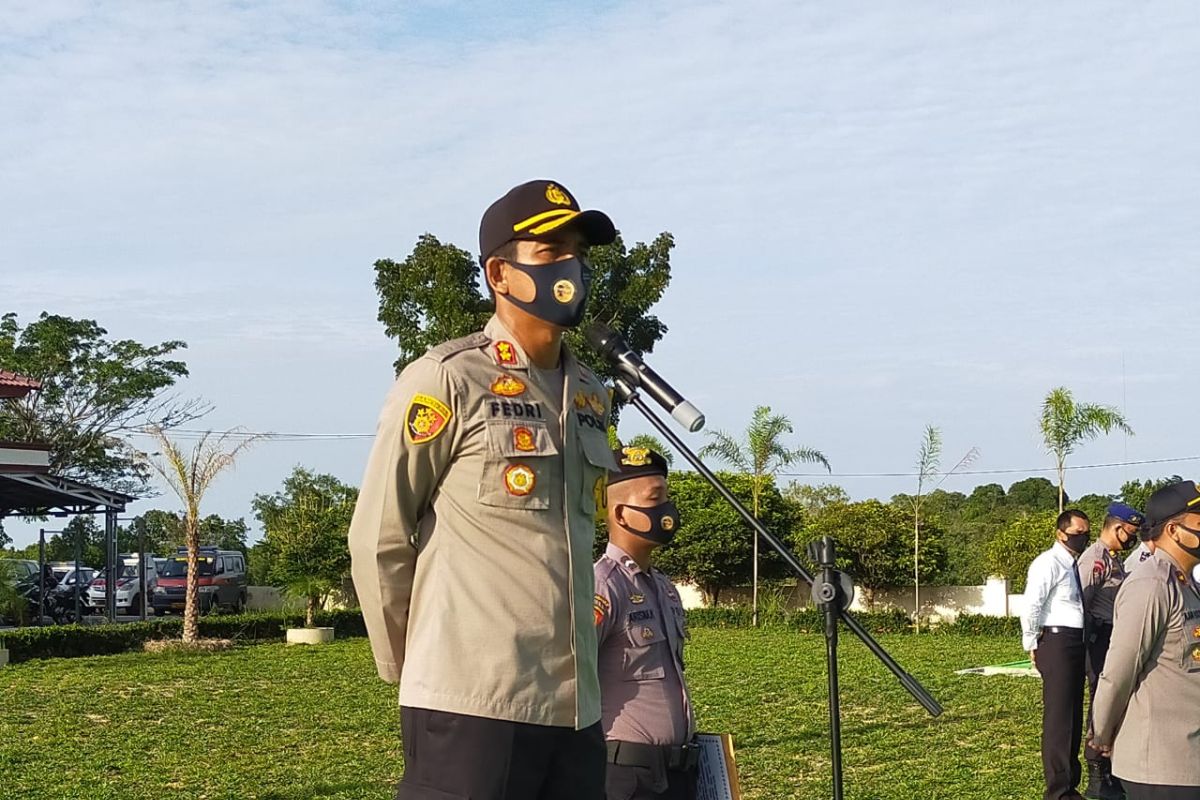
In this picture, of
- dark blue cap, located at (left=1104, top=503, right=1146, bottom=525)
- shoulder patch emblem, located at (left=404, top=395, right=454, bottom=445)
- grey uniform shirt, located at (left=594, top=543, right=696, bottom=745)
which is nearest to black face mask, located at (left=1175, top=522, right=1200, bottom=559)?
grey uniform shirt, located at (left=594, top=543, right=696, bottom=745)

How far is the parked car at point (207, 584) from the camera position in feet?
115

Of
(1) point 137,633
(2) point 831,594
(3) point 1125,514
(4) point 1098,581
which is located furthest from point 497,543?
(1) point 137,633

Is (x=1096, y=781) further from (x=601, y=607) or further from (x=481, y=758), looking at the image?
(x=481, y=758)

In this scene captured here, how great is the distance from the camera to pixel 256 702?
15.7 meters

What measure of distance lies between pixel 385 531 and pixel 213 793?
7593 millimetres

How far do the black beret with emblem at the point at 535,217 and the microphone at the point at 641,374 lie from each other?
629 millimetres

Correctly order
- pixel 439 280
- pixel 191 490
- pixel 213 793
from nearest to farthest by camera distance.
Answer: pixel 213 793 → pixel 191 490 → pixel 439 280

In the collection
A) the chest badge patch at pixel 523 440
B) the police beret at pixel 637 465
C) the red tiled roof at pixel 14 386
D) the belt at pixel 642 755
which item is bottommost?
the belt at pixel 642 755

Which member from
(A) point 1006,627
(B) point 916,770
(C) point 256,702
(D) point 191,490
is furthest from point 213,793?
(A) point 1006,627

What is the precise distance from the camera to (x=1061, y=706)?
8.97 meters

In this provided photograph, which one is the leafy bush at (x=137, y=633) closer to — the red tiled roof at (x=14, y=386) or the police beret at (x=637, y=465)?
the red tiled roof at (x=14, y=386)

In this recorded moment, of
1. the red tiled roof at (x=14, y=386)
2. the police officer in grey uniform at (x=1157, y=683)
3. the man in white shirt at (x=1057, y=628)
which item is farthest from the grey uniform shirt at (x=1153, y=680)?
the red tiled roof at (x=14, y=386)

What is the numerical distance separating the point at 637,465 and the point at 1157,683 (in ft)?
6.76

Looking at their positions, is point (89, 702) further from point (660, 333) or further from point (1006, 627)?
point (660, 333)
